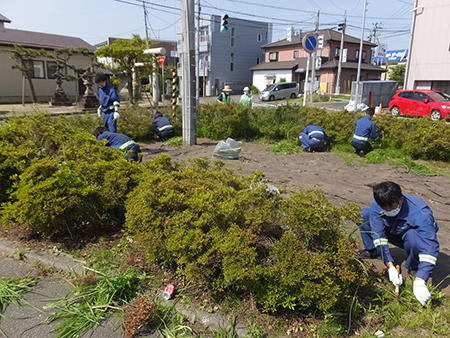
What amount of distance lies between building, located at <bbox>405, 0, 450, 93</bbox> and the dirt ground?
16377 mm

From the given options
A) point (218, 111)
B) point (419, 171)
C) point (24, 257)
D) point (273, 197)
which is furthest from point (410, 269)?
point (218, 111)

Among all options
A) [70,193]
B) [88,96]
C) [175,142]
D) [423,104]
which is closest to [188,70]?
[175,142]

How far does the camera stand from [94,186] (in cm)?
348

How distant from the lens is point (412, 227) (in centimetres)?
304

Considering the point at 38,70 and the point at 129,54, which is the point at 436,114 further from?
the point at 38,70

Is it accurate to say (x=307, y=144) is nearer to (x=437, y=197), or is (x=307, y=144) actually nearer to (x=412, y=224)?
(x=437, y=197)

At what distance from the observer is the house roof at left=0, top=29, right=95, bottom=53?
21.5 m

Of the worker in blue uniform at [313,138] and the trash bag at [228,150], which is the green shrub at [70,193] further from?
the worker in blue uniform at [313,138]

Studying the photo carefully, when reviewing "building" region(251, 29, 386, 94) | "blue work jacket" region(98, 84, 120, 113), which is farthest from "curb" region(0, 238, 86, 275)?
"building" region(251, 29, 386, 94)

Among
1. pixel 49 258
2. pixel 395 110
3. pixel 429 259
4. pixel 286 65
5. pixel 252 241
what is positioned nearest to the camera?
pixel 252 241

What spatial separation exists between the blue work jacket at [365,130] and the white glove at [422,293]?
545 centimetres

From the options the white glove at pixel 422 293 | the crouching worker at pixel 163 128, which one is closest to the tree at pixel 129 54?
the crouching worker at pixel 163 128

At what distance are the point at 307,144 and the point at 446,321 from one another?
6.18 metres

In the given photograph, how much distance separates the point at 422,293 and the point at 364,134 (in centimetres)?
553
